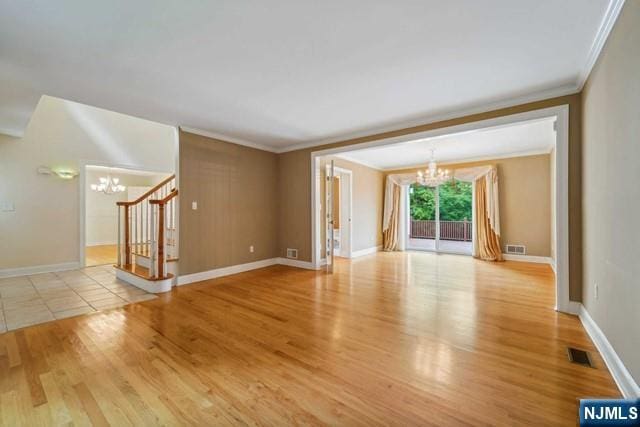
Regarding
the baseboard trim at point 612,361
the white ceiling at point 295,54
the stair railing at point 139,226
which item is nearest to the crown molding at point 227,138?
the white ceiling at point 295,54

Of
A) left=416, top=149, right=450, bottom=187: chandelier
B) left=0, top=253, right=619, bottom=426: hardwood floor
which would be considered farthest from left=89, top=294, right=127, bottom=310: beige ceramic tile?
left=416, top=149, right=450, bottom=187: chandelier

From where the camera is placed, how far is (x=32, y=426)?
54.8 inches

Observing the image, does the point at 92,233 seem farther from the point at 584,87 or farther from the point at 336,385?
the point at 584,87

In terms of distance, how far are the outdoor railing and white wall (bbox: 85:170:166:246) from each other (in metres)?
8.73

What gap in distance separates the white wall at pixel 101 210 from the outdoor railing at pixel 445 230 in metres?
8.73

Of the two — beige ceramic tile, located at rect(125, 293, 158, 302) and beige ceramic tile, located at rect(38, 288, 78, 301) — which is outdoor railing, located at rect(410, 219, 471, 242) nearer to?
beige ceramic tile, located at rect(125, 293, 158, 302)

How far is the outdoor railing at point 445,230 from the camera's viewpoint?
8.45 m

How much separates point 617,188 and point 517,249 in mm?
5141

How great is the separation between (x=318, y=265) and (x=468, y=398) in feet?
12.8

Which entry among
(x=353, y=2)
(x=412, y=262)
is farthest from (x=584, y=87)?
(x=412, y=262)

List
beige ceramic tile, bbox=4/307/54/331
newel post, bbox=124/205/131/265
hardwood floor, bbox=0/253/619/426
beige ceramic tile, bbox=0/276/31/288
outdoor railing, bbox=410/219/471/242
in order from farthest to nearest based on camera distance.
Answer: outdoor railing, bbox=410/219/471/242
newel post, bbox=124/205/131/265
beige ceramic tile, bbox=0/276/31/288
beige ceramic tile, bbox=4/307/54/331
hardwood floor, bbox=0/253/619/426

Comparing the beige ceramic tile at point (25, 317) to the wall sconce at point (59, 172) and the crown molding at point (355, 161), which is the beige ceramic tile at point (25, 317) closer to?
the wall sconce at point (59, 172)

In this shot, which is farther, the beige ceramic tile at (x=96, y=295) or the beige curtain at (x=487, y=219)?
the beige curtain at (x=487, y=219)

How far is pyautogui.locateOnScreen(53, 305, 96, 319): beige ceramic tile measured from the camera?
2.90 meters
